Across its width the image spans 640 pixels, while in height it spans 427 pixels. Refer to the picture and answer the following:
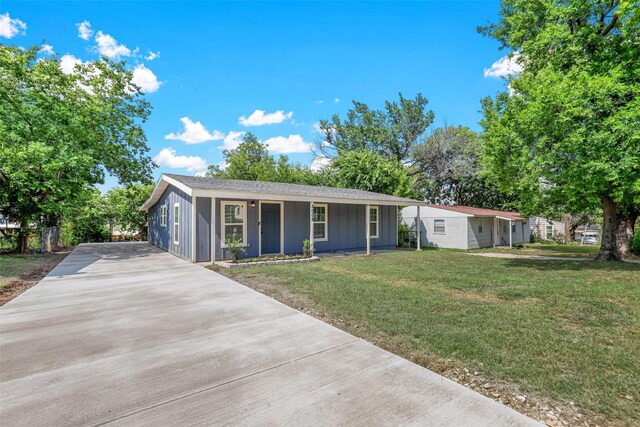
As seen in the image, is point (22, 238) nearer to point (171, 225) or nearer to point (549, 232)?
point (171, 225)

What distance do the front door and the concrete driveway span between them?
266 inches

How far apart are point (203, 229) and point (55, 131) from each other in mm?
8004

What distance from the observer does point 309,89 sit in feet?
71.9

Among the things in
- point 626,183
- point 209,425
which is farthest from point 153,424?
point 626,183

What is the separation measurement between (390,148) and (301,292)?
25.2 meters

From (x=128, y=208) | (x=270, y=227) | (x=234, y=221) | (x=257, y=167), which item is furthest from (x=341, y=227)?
(x=257, y=167)

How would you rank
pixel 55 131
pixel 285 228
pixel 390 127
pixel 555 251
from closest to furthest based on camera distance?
pixel 285 228 < pixel 55 131 < pixel 555 251 < pixel 390 127

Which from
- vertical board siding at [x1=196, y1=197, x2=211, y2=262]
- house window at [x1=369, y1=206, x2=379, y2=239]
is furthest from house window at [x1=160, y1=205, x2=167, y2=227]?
house window at [x1=369, y1=206, x2=379, y2=239]

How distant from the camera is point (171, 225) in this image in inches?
479

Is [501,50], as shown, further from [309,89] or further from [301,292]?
[301,292]

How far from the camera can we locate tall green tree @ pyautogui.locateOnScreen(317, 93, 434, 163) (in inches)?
1124

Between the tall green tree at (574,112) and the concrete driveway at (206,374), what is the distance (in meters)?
8.64

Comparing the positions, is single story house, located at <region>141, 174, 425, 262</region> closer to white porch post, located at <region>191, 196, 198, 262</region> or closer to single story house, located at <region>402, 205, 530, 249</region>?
white porch post, located at <region>191, 196, 198, 262</region>

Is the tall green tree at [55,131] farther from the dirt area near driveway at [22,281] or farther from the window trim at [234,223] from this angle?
Result: the window trim at [234,223]
